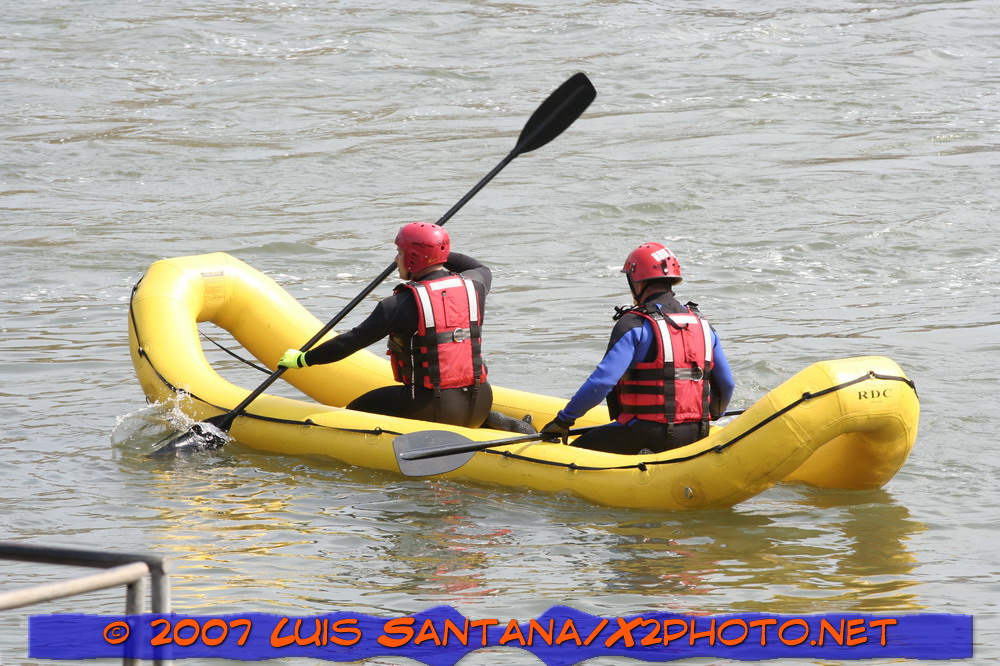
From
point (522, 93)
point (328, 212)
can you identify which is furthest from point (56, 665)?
point (522, 93)

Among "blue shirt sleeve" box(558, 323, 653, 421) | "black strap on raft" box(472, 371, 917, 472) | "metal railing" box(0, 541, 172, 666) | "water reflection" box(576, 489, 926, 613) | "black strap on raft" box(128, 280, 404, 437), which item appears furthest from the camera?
"black strap on raft" box(128, 280, 404, 437)

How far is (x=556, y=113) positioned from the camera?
723cm

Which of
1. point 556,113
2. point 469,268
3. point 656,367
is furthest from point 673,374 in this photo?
point 556,113

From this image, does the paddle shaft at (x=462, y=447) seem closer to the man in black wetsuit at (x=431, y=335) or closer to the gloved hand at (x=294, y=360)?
the man in black wetsuit at (x=431, y=335)

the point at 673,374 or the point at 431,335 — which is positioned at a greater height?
the point at 431,335

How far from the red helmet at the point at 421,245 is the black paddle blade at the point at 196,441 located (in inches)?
51.0

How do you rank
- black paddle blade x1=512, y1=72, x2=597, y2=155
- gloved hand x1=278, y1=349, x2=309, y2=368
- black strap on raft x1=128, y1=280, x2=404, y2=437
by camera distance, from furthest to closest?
black paddle blade x1=512, y1=72, x2=597, y2=155 → gloved hand x1=278, y1=349, x2=309, y2=368 → black strap on raft x1=128, y1=280, x2=404, y2=437

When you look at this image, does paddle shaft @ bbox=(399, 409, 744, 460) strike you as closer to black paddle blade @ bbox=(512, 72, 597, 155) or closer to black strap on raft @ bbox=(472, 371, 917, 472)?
black strap on raft @ bbox=(472, 371, 917, 472)

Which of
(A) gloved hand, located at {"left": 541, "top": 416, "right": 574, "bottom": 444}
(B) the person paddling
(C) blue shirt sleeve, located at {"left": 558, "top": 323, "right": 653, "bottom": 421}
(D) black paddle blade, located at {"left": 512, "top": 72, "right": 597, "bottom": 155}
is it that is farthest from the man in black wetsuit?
(D) black paddle blade, located at {"left": 512, "top": 72, "right": 597, "bottom": 155}

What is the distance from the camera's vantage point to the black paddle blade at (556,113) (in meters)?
7.20

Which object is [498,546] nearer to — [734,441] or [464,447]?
[464,447]

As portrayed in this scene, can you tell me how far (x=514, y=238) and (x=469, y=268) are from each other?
18.4ft

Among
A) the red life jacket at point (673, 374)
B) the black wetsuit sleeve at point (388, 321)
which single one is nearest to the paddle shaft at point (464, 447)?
the red life jacket at point (673, 374)

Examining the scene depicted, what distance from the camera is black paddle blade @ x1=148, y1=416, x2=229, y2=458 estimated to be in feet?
21.1
